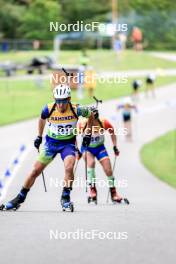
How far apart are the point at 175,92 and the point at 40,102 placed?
992 cm

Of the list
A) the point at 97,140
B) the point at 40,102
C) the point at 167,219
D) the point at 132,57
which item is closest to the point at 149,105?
the point at 40,102

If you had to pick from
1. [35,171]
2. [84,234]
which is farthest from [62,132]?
[84,234]

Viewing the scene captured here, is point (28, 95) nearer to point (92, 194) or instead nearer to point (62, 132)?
point (92, 194)

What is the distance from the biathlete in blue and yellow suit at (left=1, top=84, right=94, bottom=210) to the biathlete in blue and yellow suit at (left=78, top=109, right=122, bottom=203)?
66.3 inches

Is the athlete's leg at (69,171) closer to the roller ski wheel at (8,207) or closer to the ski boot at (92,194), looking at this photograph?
the roller ski wheel at (8,207)

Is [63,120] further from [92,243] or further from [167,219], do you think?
[92,243]

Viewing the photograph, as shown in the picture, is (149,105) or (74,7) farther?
(74,7)

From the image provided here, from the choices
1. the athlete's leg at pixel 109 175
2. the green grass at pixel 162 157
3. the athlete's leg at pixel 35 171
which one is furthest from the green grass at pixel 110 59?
the athlete's leg at pixel 35 171

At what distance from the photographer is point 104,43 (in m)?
78.1

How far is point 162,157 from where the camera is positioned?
28859mm

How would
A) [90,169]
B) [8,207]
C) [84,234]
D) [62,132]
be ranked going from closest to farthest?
[84,234], [62,132], [8,207], [90,169]

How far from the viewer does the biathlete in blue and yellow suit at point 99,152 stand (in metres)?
15.9

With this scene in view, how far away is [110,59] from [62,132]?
55.2 metres

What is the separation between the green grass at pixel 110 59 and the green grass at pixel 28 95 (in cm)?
601
